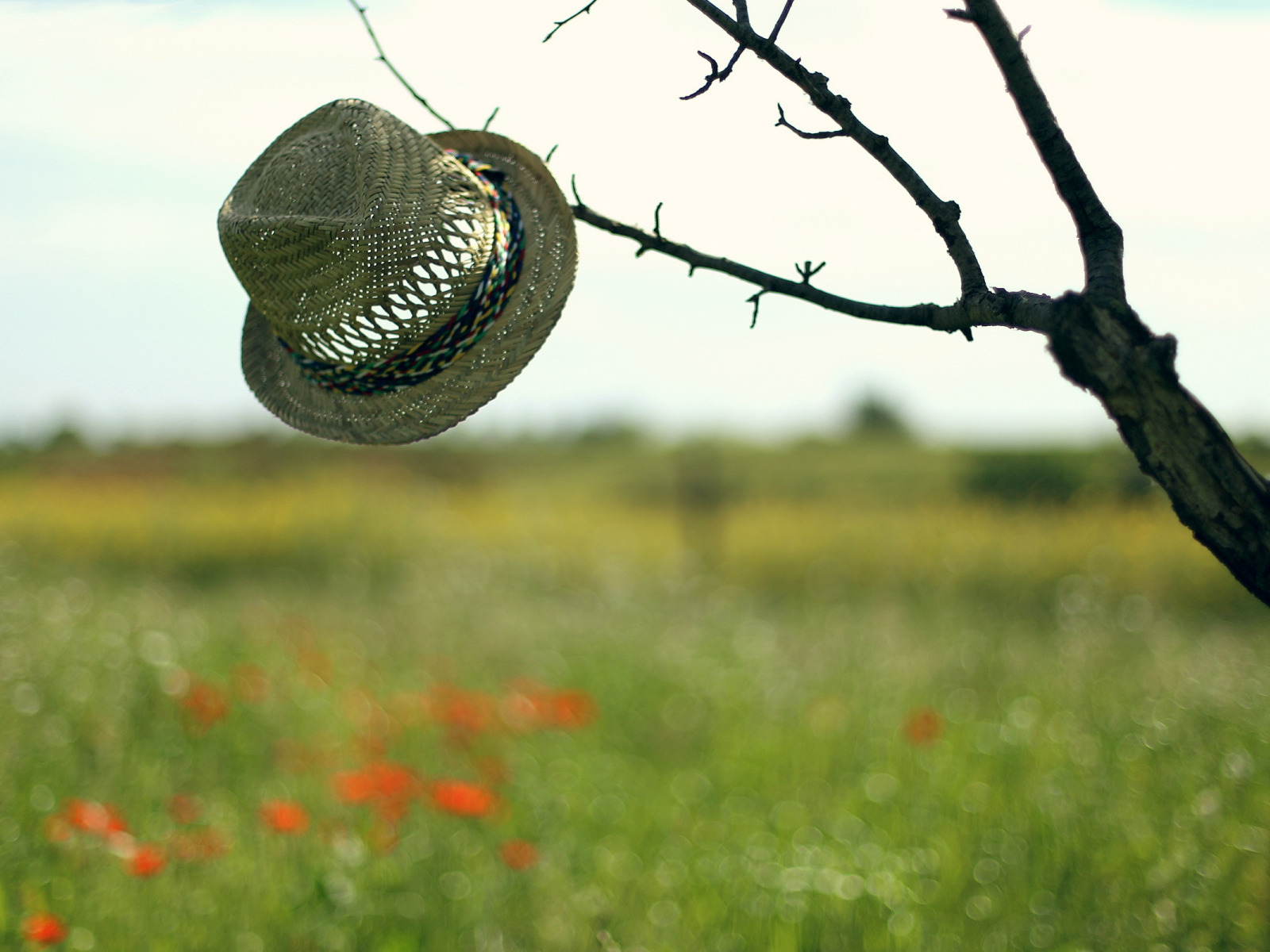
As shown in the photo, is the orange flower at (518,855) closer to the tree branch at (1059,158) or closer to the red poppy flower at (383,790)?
the red poppy flower at (383,790)

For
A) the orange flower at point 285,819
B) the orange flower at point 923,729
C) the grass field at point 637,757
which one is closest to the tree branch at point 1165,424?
the grass field at point 637,757

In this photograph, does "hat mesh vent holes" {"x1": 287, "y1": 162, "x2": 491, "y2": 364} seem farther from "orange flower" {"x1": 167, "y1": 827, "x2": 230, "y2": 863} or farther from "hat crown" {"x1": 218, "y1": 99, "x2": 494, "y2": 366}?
"orange flower" {"x1": 167, "y1": 827, "x2": 230, "y2": 863}

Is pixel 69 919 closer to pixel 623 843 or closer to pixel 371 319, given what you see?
pixel 623 843

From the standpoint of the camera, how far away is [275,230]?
1830 mm

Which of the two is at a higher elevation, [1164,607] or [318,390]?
[1164,607]

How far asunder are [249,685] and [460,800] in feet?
5.61

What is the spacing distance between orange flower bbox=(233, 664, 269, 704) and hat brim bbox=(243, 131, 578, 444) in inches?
89.9

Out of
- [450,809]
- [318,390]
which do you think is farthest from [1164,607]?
[318,390]

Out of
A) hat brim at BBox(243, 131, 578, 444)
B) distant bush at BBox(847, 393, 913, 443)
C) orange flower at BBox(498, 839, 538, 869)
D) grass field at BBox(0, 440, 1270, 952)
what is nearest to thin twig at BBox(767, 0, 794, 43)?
hat brim at BBox(243, 131, 578, 444)

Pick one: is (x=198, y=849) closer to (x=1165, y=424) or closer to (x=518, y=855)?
(x=518, y=855)

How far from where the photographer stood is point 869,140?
1605 mm

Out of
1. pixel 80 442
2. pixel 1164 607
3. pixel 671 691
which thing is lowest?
pixel 80 442

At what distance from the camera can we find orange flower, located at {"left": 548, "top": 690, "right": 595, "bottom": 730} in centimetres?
376

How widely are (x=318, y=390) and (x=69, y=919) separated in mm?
1536
